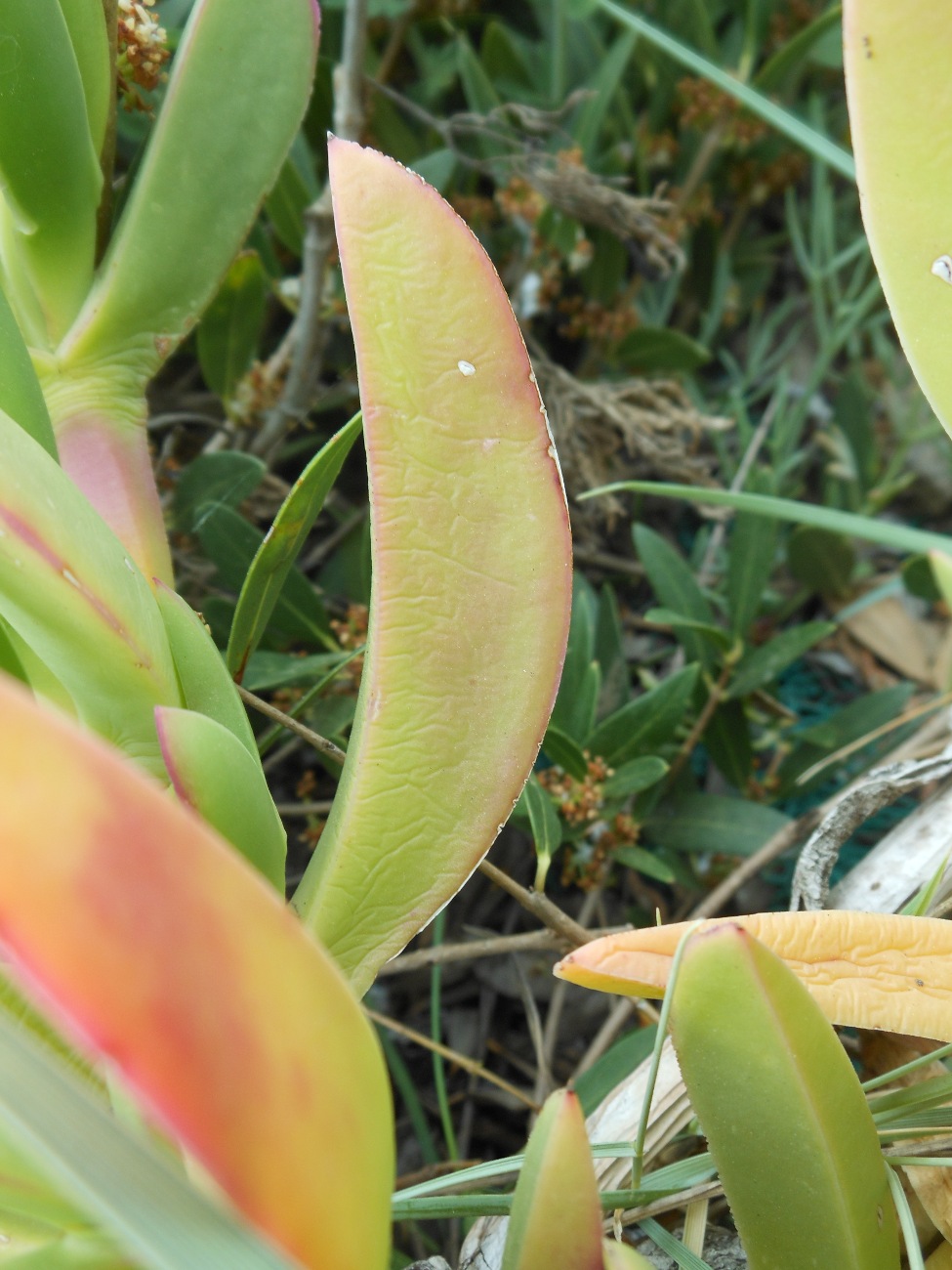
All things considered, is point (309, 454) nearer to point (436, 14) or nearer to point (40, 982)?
point (436, 14)

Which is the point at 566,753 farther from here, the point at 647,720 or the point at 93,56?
the point at 93,56

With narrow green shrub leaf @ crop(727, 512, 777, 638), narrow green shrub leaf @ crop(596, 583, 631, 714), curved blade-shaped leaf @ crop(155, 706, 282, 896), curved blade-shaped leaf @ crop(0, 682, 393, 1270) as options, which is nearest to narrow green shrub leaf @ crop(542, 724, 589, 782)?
narrow green shrub leaf @ crop(596, 583, 631, 714)

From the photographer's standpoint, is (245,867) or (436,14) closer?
(245,867)

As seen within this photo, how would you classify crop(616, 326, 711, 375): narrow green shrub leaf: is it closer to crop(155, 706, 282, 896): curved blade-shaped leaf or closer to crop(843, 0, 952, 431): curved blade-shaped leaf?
crop(843, 0, 952, 431): curved blade-shaped leaf

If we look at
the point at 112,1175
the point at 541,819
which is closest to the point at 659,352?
the point at 541,819

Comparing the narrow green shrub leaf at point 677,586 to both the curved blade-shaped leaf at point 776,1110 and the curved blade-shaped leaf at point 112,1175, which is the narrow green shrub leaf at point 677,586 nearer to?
the curved blade-shaped leaf at point 776,1110

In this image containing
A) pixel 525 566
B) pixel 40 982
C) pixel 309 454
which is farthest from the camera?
pixel 309 454

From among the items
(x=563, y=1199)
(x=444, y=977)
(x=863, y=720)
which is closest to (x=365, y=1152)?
(x=563, y=1199)
